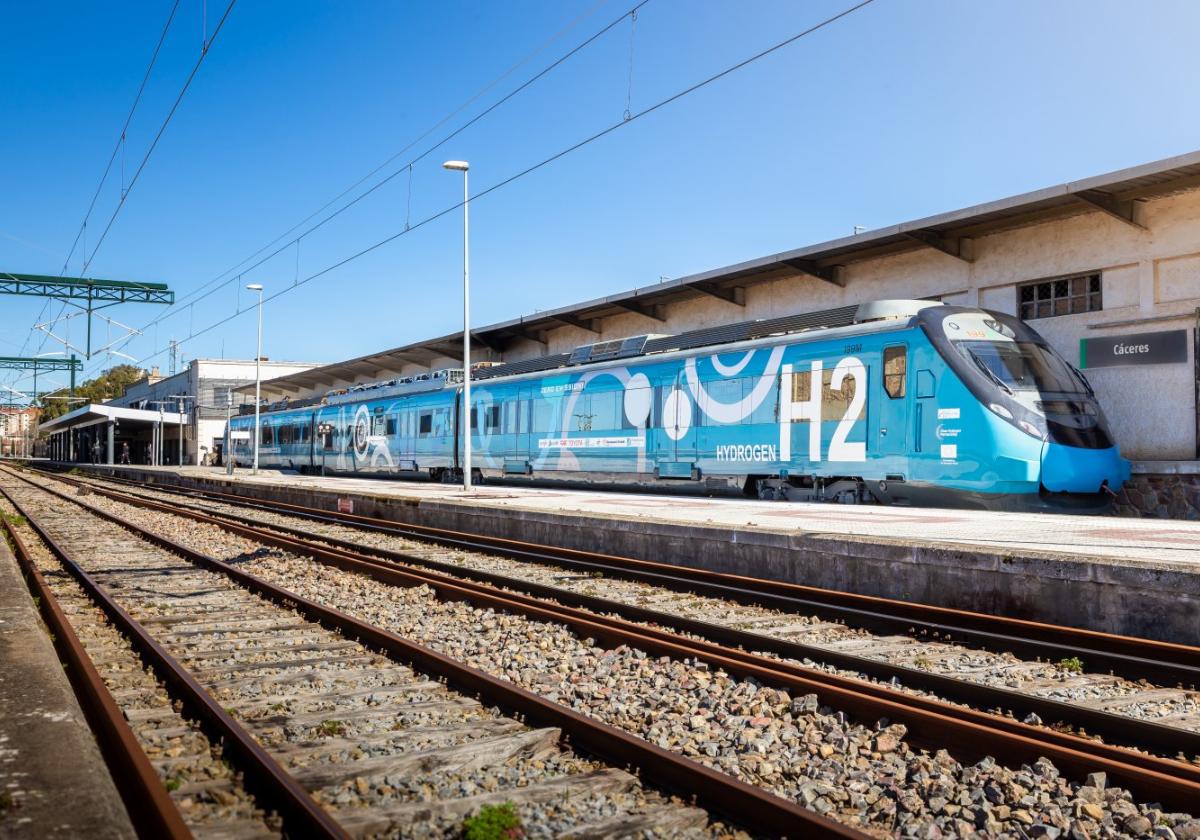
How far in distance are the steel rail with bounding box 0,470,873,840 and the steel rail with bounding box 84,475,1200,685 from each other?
369cm

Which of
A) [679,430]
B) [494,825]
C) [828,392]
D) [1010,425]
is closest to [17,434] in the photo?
[679,430]

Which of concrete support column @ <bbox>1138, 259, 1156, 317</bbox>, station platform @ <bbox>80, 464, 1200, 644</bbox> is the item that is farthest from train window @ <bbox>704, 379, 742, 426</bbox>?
concrete support column @ <bbox>1138, 259, 1156, 317</bbox>

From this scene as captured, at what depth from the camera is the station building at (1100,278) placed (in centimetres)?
1700

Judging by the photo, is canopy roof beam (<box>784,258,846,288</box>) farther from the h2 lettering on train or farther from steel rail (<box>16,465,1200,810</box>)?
steel rail (<box>16,465,1200,810</box>)

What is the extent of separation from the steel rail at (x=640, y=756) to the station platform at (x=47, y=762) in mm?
2091

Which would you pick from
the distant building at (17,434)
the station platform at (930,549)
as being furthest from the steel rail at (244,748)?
the distant building at (17,434)

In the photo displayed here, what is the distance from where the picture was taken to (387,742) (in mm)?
4895

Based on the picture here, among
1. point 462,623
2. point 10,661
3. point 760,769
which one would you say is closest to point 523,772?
point 760,769

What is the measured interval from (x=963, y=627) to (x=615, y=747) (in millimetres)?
4464

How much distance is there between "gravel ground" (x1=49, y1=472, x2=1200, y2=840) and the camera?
3945 millimetres

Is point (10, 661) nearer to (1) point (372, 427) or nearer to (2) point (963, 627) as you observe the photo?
(2) point (963, 627)

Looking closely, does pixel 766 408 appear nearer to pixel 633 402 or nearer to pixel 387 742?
pixel 633 402

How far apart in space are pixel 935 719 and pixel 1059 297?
16517 mm

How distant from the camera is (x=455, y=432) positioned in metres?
28.8
